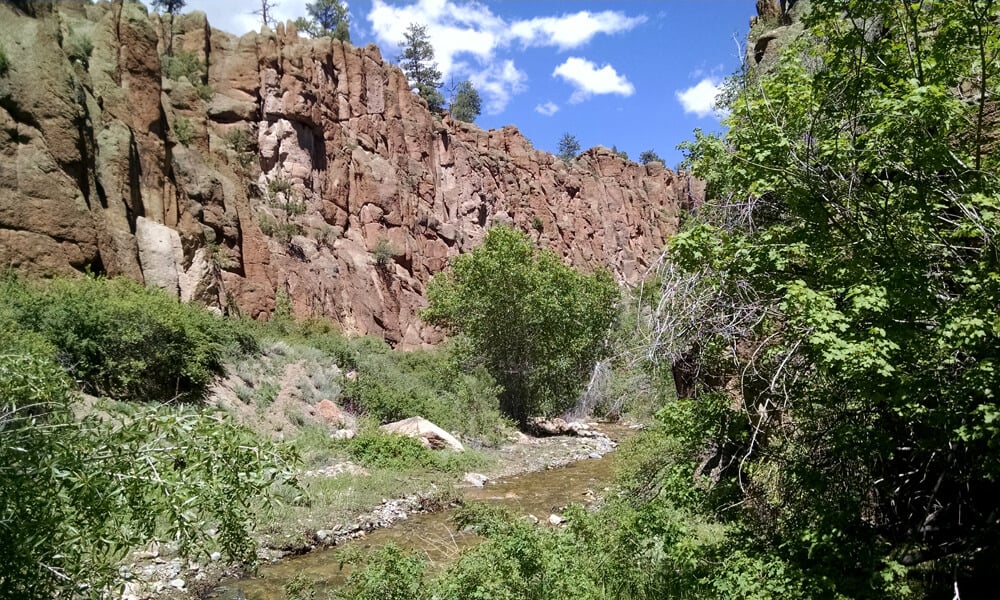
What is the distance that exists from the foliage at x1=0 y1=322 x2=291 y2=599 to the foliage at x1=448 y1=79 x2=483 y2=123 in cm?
6196

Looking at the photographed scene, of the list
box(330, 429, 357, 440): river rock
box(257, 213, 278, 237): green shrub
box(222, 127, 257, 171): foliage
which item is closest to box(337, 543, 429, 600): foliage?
box(330, 429, 357, 440): river rock

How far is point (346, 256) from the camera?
36812 millimetres

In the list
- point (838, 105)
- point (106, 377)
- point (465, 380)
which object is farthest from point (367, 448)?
point (838, 105)

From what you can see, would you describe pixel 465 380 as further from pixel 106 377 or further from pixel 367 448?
pixel 106 377

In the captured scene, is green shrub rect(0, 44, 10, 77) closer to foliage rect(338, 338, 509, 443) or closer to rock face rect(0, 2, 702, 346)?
rock face rect(0, 2, 702, 346)

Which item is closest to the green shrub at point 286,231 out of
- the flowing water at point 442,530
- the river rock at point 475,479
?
the flowing water at point 442,530

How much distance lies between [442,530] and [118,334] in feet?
28.7

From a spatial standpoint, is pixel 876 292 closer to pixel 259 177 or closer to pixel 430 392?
pixel 430 392

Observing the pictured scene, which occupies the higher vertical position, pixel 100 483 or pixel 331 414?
pixel 100 483

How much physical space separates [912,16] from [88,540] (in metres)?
6.72

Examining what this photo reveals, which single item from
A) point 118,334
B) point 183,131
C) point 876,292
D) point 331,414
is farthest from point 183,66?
point 876,292

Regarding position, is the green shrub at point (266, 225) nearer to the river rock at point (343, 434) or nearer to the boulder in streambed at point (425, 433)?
the river rock at point (343, 434)

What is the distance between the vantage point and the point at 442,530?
1258cm

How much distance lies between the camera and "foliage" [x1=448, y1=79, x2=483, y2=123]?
64.4m
